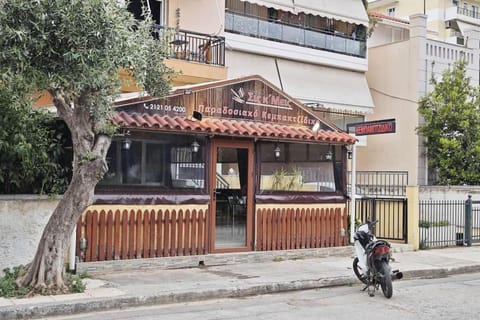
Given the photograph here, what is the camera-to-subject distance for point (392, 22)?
26453 mm

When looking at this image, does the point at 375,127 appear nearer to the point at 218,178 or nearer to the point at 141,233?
the point at 218,178

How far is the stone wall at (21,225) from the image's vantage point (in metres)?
9.87

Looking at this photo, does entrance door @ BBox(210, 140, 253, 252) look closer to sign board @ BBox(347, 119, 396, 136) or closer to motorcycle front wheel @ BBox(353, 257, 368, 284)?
sign board @ BBox(347, 119, 396, 136)

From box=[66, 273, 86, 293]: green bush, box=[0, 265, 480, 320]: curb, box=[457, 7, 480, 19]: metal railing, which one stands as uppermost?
box=[457, 7, 480, 19]: metal railing

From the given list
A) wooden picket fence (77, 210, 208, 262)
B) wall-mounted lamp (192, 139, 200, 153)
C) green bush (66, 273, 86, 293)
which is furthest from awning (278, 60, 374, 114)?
green bush (66, 273, 86, 293)

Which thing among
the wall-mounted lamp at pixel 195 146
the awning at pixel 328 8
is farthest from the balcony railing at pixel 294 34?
the wall-mounted lamp at pixel 195 146

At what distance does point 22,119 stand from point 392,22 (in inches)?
798

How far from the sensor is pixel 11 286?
345 inches

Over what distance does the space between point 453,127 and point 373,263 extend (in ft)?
41.9

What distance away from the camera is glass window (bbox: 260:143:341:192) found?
13.1m

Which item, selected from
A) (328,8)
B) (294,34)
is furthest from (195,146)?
(328,8)

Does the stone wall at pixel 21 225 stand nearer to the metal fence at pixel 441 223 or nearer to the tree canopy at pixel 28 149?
the tree canopy at pixel 28 149

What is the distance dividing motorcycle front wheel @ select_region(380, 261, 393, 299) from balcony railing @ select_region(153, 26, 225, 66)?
28.9ft

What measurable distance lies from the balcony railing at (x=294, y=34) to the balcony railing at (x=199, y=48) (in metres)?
1.46
